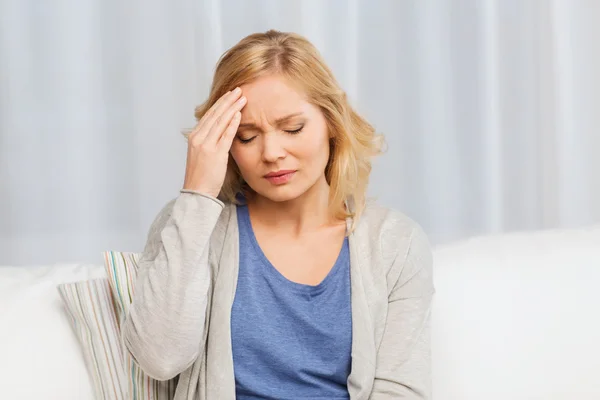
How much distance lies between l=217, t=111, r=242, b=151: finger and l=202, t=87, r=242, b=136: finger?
22 millimetres

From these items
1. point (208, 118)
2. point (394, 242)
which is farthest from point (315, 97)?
point (394, 242)

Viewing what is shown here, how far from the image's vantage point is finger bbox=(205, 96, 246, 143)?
1567 mm

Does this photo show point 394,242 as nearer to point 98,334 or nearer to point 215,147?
point 215,147

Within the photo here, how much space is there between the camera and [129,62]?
2703 mm

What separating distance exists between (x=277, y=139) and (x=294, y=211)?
0.22 metres

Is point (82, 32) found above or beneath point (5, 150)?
above

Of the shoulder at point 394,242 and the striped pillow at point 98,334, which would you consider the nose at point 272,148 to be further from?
the striped pillow at point 98,334

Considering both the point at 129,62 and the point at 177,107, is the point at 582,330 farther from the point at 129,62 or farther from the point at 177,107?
the point at 129,62

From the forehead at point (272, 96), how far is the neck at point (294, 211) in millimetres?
218

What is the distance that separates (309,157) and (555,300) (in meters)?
0.68

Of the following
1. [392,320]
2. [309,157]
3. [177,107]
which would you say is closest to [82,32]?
[177,107]

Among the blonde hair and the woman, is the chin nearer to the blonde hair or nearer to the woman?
the woman

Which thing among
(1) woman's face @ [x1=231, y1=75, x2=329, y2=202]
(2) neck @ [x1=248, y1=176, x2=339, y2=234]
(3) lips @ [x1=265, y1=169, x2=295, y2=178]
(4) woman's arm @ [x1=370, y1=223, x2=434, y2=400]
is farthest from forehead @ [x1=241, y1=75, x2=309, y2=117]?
(4) woman's arm @ [x1=370, y1=223, x2=434, y2=400]

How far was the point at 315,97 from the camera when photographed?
1.62m
